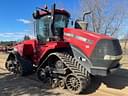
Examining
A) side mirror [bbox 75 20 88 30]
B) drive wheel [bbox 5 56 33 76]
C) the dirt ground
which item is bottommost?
the dirt ground

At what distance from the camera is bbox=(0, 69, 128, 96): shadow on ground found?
990 centimetres

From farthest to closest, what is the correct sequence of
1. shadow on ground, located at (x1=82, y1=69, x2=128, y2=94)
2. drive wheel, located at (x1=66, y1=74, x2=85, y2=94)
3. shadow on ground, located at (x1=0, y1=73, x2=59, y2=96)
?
shadow on ground, located at (x1=82, y1=69, x2=128, y2=94) < shadow on ground, located at (x1=0, y1=73, x2=59, y2=96) < drive wheel, located at (x1=66, y1=74, x2=85, y2=94)

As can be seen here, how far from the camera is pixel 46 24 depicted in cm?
1157

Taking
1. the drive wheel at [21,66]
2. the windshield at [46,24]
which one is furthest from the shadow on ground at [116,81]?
the drive wheel at [21,66]

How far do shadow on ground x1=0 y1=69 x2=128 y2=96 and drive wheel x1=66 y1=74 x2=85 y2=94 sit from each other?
383mm

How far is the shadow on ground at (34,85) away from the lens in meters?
9.90

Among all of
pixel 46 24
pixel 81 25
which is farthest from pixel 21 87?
pixel 81 25

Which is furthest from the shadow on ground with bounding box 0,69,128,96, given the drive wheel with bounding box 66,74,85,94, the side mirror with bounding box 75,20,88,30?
the side mirror with bounding box 75,20,88,30

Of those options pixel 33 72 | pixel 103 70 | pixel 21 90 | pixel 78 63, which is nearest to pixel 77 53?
pixel 78 63

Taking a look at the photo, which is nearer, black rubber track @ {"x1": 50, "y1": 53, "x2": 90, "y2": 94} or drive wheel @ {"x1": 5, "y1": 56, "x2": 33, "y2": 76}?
black rubber track @ {"x1": 50, "y1": 53, "x2": 90, "y2": 94}

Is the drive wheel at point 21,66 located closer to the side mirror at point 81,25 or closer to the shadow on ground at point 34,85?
the shadow on ground at point 34,85

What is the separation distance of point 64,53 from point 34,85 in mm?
1848

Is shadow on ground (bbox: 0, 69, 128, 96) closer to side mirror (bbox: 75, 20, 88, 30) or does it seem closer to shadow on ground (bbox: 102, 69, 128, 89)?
shadow on ground (bbox: 102, 69, 128, 89)

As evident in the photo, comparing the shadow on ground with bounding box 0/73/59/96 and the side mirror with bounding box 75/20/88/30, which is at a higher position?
the side mirror with bounding box 75/20/88/30
